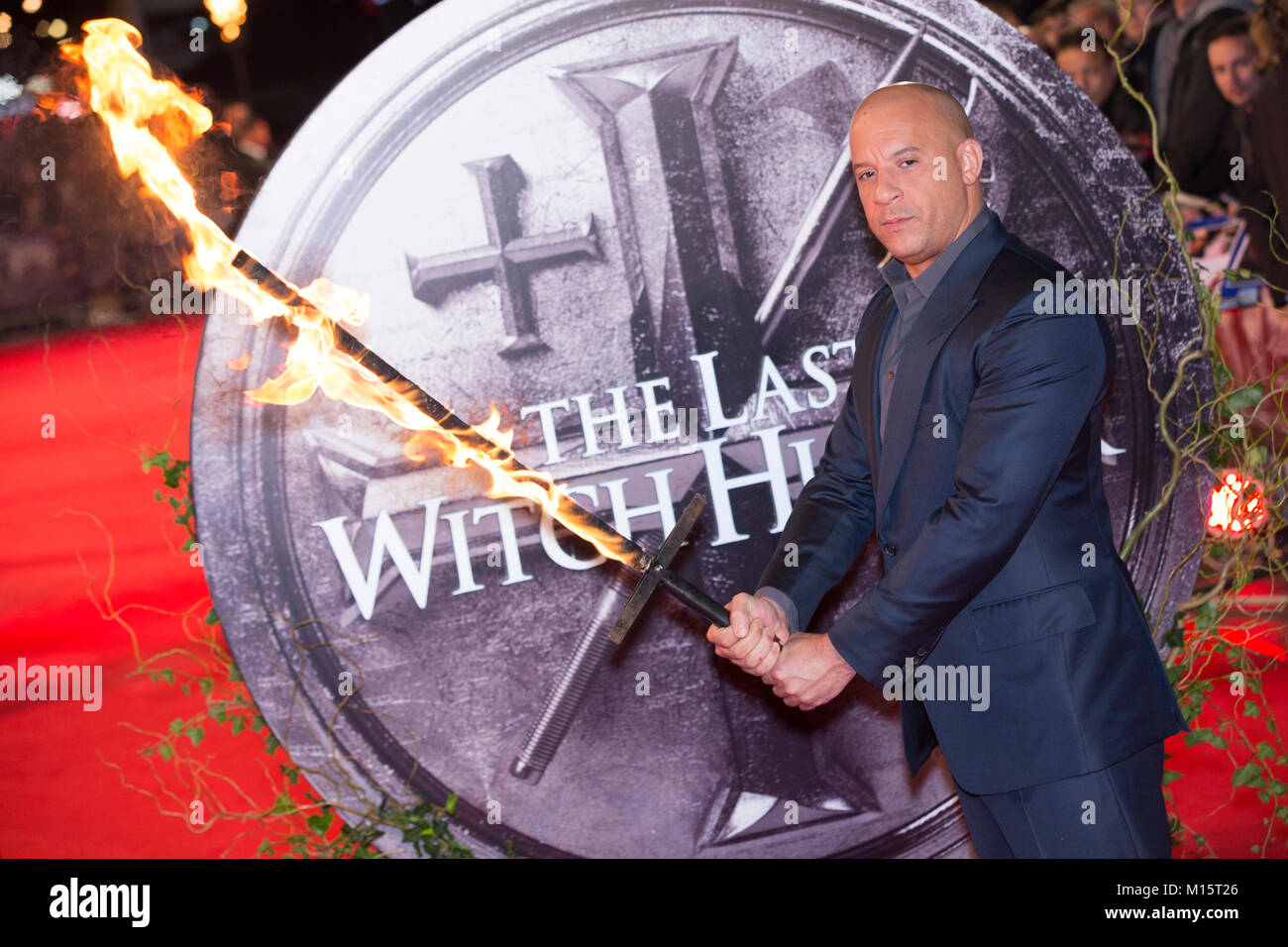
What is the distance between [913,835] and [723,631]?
1.25m

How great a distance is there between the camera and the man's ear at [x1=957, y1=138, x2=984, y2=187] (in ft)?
7.27

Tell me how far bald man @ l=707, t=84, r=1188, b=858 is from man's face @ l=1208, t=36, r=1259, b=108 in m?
1.66

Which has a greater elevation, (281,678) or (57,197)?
(57,197)

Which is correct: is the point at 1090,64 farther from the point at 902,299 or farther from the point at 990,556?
the point at 990,556

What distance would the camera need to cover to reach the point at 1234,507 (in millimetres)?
3109

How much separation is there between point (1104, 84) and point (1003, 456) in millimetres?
2037

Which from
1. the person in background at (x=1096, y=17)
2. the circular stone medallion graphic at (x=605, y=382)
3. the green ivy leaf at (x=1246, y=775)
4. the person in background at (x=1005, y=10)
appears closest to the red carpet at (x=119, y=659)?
the green ivy leaf at (x=1246, y=775)

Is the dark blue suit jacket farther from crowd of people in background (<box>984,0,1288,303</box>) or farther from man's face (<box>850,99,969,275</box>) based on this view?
crowd of people in background (<box>984,0,1288,303</box>)

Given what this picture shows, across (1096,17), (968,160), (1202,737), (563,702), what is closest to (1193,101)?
(1096,17)

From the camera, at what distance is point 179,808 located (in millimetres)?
3193

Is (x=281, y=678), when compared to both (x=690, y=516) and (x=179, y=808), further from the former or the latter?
(x=690, y=516)
